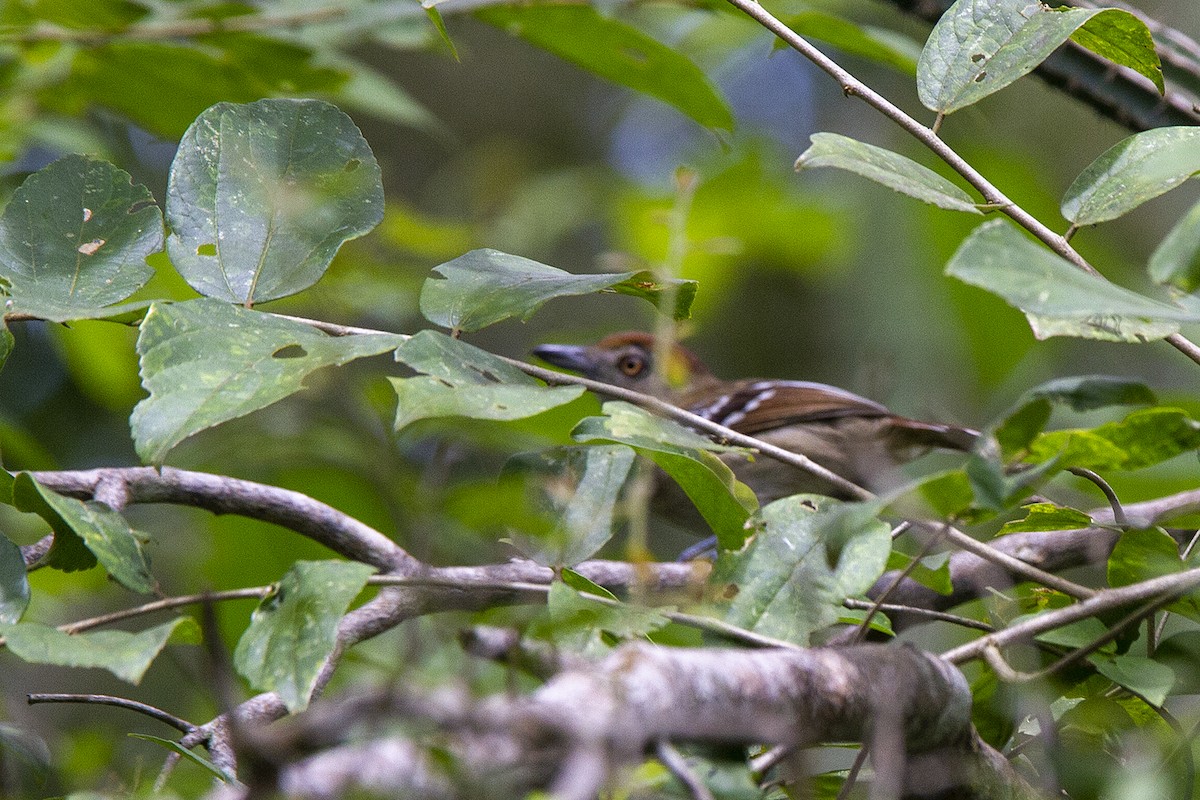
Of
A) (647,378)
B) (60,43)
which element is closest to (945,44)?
(60,43)

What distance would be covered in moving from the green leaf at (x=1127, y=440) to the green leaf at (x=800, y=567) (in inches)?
8.5

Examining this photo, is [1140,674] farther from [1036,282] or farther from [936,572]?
[1036,282]

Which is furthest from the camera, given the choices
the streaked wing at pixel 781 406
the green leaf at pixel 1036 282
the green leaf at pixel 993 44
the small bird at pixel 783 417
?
the streaked wing at pixel 781 406

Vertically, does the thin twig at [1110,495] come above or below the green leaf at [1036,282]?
below

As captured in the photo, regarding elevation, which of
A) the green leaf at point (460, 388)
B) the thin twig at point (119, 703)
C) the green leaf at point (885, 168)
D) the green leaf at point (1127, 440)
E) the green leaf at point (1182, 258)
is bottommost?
the thin twig at point (119, 703)

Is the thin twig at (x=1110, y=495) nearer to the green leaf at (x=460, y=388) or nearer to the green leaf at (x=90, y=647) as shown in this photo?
the green leaf at (x=460, y=388)

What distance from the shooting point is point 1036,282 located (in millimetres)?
1111

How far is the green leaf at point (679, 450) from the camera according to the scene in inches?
55.5

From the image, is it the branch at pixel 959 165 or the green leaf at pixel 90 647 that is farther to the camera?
the branch at pixel 959 165

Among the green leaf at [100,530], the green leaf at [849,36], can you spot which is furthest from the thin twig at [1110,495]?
the green leaf at [849,36]

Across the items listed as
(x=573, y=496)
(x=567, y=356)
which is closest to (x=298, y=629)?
(x=573, y=496)

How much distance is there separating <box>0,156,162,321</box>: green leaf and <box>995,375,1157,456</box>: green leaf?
1181mm

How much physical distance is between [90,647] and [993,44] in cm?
144

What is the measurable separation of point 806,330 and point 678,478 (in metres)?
8.24
